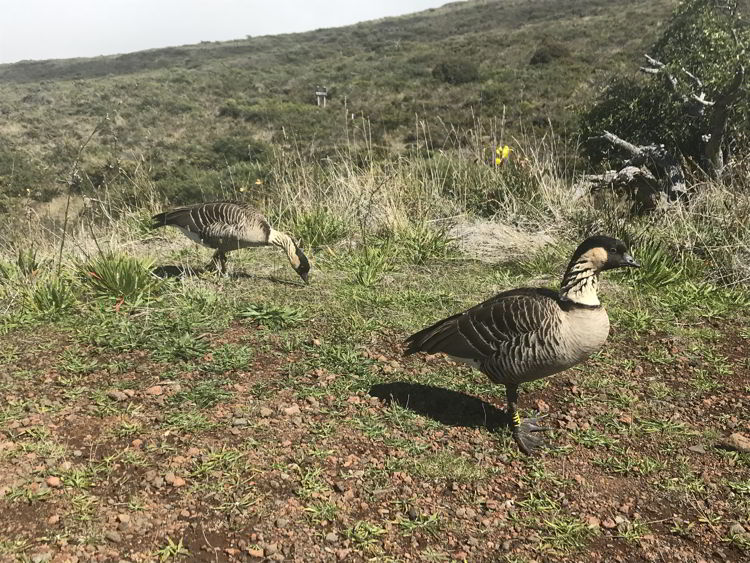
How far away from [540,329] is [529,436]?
2.86 ft

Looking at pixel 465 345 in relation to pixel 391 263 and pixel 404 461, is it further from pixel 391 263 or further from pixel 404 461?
pixel 391 263

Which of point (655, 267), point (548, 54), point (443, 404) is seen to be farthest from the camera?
point (548, 54)

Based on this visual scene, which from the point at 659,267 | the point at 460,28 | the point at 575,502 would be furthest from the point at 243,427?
the point at 460,28

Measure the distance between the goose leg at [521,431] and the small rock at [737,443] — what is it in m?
1.28

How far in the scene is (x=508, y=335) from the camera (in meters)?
3.62

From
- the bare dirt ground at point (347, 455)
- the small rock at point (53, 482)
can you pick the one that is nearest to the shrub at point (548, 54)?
the bare dirt ground at point (347, 455)

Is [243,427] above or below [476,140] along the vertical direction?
below

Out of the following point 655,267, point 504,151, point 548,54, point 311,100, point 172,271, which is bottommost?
point 655,267

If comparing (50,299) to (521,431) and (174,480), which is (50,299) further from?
(521,431)

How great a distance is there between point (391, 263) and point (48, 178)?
18.4 metres

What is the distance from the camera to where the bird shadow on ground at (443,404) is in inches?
162

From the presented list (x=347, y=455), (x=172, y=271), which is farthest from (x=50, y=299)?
(x=347, y=455)

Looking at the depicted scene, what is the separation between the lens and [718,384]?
15.3 ft

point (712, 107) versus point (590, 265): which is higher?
point (712, 107)
